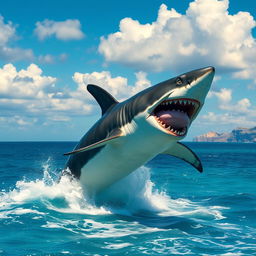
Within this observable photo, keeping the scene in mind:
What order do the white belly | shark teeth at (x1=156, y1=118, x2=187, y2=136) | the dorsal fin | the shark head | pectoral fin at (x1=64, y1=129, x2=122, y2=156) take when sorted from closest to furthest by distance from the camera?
1. the shark head
2. shark teeth at (x1=156, y1=118, x2=187, y2=136)
3. pectoral fin at (x1=64, y1=129, x2=122, y2=156)
4. the white belly
5. the dorsal fin

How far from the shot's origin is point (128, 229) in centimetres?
1109

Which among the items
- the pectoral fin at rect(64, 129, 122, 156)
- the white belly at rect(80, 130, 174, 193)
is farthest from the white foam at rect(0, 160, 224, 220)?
the pectoral fin at rect(64, 129, 122, 156)

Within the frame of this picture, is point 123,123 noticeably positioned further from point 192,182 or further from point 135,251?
point 192,182

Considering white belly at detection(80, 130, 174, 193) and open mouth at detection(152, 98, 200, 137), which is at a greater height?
open mouth at detection(152, 98, 200, 137)

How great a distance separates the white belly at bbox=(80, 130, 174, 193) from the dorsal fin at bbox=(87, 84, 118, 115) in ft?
7.60

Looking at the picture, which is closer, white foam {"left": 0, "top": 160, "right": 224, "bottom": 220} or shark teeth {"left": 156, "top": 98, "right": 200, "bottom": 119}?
shark teeth {"left": 156, "top": 98, "right": 200, "bottom": 119}

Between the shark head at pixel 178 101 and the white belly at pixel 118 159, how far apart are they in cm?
52

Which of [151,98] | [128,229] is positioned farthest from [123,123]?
[128,229]

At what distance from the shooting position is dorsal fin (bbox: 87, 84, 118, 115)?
44.6ft

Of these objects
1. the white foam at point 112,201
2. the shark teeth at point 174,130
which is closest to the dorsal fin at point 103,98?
the white foam at point 112,201

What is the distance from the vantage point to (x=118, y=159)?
11719 millimetres

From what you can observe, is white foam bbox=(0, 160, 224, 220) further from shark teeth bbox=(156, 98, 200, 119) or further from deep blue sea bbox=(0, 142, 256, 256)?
shark teeth bbox=(156, 98, 200, 119)

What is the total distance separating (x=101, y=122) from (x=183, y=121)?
399 centimetres

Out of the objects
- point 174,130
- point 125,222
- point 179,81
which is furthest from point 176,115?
point 125,222
